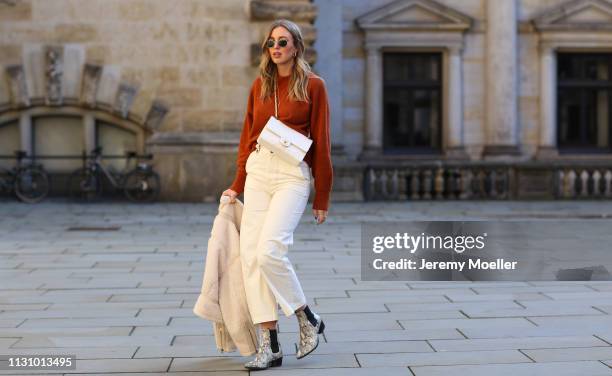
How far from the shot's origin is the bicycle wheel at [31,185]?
59.2ft

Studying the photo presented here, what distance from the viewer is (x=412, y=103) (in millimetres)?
22453

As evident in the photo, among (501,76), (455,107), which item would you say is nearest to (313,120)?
(455,107)

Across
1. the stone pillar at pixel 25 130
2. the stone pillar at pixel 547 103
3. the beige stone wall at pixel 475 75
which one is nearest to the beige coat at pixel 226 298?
the stone pillar at pixel 25 130

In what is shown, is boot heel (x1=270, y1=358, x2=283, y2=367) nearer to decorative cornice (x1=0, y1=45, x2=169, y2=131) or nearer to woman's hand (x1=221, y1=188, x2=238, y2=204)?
woman's hand (x1=221, y1=188, x2=238, y2=204)

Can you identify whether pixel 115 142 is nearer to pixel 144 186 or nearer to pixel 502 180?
pixel 144 186

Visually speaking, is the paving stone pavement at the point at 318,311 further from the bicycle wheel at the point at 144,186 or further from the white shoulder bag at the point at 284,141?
the bicycle wheel at the point at 144,186

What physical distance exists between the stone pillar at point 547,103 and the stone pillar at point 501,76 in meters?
0.68

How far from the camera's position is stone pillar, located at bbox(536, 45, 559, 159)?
22.1m

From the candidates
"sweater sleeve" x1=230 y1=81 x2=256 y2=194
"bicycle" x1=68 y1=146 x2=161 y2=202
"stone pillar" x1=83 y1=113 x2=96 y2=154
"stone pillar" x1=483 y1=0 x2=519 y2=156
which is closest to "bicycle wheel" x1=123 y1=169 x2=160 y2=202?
"bicycle" x1=68 y1=146 x2=161 y2=202

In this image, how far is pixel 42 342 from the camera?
6.00m

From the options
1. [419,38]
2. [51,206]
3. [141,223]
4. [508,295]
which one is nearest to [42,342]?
[508,295]

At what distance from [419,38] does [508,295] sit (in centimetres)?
1463

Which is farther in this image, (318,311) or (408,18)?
(408,18)

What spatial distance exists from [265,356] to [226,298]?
401 mm
